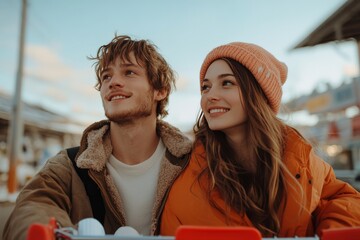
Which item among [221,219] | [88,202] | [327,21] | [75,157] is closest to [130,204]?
[88,202]

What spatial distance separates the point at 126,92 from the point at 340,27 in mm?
11426

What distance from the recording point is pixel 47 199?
1.91 m

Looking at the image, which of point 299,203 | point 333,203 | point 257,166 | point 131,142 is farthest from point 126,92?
point 333,203

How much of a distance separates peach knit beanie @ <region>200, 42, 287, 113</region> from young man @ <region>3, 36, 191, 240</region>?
23.6 inches

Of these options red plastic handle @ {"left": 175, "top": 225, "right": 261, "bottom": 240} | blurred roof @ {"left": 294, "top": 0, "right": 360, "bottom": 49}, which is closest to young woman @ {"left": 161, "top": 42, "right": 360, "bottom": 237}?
red plastic handle @ {"left": 175, "top": 225, "right": 261, "bottom": 240}

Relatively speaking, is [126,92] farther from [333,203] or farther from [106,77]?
[333,203]

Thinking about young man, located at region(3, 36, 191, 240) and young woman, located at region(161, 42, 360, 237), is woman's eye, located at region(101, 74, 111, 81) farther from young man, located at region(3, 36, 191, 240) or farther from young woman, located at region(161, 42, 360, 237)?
young woman, located at region(161, 42, 360, 237)

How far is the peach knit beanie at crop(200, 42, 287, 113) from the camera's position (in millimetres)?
2400

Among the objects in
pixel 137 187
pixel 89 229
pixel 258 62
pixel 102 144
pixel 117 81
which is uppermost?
pixel 258 62

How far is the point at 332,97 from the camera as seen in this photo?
12.1 metres

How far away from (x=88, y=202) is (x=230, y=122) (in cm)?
105

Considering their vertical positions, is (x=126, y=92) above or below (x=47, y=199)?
above

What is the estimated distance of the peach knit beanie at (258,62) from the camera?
7.88 ft

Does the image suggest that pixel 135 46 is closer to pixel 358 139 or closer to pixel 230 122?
pixel 230 122
